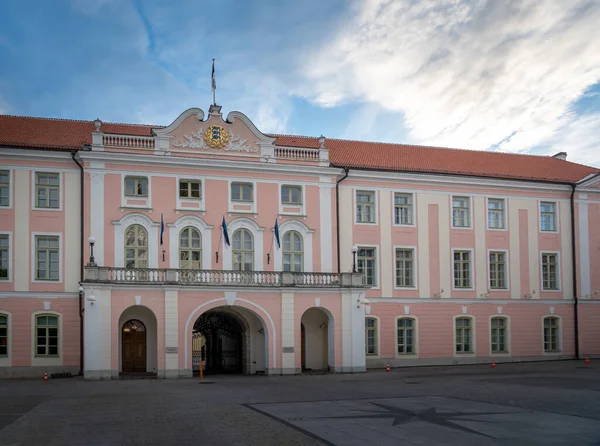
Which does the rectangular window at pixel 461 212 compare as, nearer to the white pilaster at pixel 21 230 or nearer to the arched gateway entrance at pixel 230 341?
the arched gateway entrance at pixel 230 341

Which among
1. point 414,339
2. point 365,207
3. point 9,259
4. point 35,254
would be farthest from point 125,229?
point 414,339

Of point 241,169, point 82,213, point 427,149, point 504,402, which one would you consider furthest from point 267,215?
point 504,402

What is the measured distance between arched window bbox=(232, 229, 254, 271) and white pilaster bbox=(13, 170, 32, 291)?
984 cm

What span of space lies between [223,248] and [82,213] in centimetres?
695

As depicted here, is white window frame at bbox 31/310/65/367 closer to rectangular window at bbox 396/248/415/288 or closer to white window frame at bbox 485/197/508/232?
rectangular window at bbox 396/248/415/288

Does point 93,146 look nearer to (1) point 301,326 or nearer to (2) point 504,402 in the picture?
(1) point 301,326

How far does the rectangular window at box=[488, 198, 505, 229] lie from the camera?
43844 millimetres

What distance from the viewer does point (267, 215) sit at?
127 feet

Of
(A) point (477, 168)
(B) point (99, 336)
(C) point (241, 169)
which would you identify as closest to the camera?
(B) point (99, 336)

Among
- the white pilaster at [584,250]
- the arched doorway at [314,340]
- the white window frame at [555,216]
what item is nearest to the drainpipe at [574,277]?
the white pilaster at [584,250]

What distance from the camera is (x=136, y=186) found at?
36875 mm

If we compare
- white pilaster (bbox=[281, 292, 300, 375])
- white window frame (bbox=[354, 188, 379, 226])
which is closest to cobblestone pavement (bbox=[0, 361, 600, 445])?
white pilaster (bbox=[281, 292, 300, 375])

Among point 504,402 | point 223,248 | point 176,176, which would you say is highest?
point 176,176

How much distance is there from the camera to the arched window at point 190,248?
122ft
